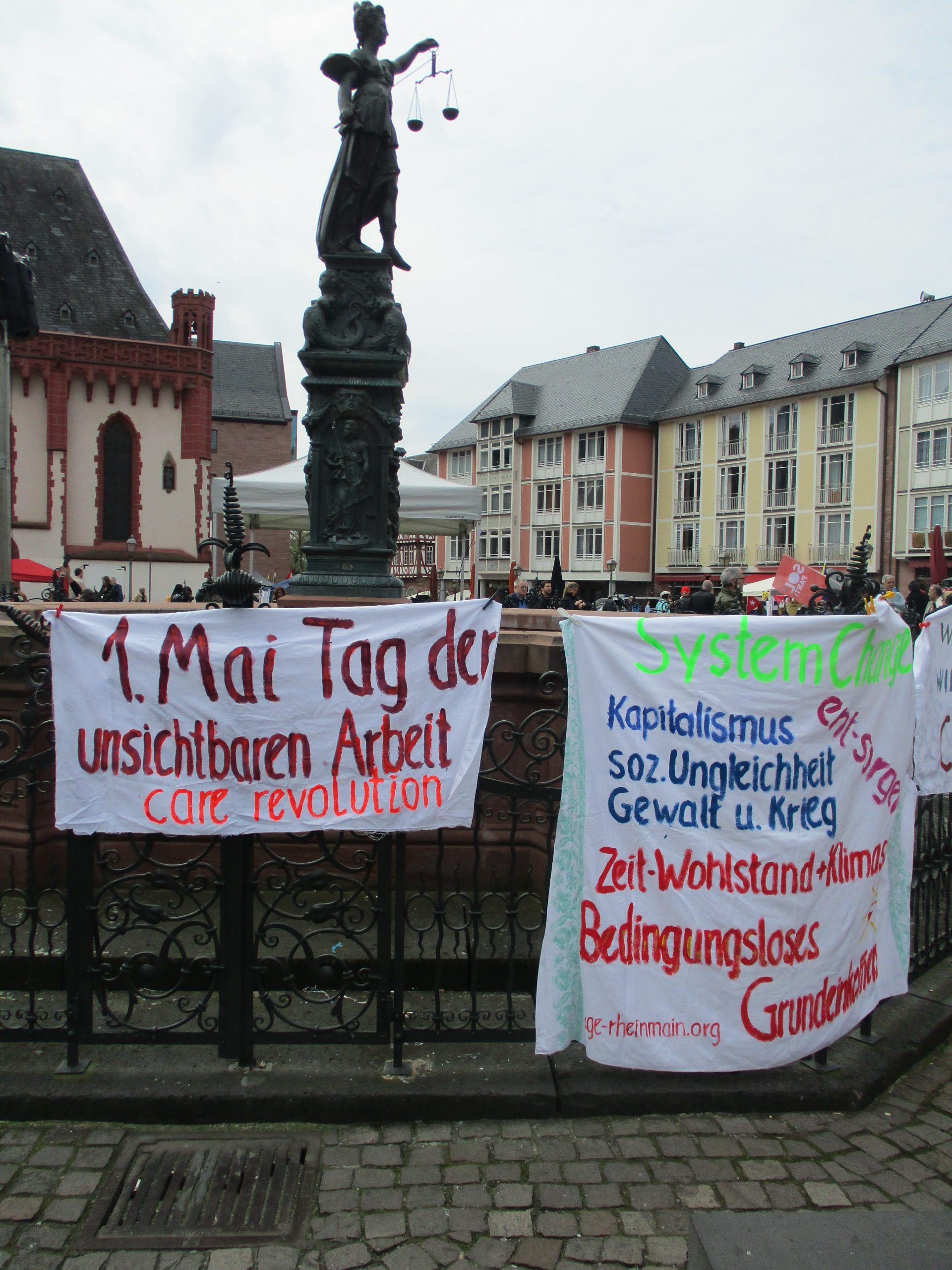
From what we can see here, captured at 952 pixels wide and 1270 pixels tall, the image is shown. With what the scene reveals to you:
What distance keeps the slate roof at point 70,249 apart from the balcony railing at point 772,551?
98.7 feet

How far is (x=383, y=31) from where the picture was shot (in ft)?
22.9

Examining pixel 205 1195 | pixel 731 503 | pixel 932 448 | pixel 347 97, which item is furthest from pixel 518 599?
pixel 731 503

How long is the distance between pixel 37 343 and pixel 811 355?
114 ft

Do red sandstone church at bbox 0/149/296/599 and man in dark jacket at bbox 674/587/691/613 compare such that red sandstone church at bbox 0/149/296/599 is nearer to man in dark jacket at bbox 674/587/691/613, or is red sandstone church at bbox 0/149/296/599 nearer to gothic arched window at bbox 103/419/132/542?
gothic arched window at bbox 103/419/132/542

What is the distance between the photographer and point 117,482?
38.6m

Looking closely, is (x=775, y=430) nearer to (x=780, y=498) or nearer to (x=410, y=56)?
(x=780, y=498)

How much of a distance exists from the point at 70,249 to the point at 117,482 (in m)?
10.3

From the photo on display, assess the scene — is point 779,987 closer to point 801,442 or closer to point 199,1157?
point 199,1157

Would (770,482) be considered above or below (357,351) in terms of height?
above

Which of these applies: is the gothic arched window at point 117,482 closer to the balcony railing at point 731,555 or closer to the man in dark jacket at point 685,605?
the balcony railing at point 731,555

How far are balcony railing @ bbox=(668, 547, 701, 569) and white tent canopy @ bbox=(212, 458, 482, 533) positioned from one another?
42019 mm

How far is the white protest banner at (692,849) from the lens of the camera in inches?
132

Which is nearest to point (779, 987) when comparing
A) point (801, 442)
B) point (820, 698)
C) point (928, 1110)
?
point (928, 1110)

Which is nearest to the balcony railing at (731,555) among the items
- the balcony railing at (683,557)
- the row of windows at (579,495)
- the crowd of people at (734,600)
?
the balcony railing at (683,557)
